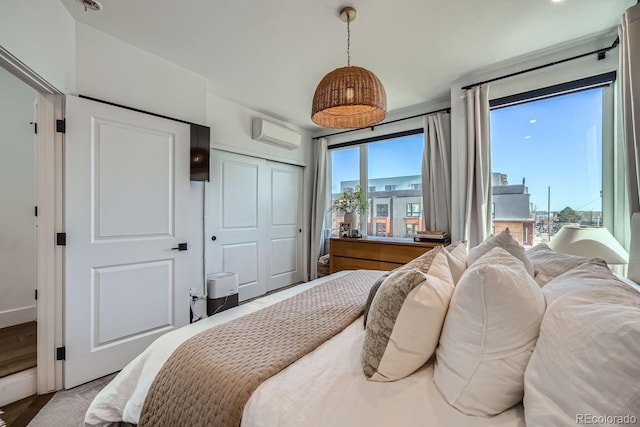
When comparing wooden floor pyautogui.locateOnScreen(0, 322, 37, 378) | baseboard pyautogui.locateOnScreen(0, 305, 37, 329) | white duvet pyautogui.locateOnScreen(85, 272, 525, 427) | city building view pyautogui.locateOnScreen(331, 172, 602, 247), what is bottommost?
wooden floor pyautogui.locateOnScreen(0, 322, 37, 378)

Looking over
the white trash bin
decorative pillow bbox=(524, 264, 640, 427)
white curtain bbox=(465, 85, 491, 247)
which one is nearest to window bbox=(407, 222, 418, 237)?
white curtain bbox=(465, 85, 491, 247)

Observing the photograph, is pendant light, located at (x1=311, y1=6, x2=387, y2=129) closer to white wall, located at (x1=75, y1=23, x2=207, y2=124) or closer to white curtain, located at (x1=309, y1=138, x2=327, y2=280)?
white wall, located at (x1=75, y1=23, x2=207, y2=124)

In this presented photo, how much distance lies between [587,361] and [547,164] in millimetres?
2636

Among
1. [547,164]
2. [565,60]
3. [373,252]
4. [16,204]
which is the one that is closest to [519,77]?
[565,60]

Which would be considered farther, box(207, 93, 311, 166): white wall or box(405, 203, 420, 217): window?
box(405, 203, 420, 217): window

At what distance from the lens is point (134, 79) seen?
2176 millimetres

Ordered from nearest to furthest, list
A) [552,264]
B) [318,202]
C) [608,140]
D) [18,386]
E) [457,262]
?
[552,264], [457,262], [18,386], [608,140], [318,202]

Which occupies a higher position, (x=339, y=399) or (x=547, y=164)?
(x=547, y=164)

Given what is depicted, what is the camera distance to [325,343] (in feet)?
3.65

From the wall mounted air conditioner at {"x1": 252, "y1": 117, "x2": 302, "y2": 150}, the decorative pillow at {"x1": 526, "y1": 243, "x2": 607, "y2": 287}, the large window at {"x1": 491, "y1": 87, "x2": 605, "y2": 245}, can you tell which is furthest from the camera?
the wall mounted air conditioner at {"x1": 252, "y1": 117, "x2": 302, "y2": 150}

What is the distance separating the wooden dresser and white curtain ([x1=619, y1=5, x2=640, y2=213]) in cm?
149

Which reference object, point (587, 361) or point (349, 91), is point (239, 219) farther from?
point (587, 361)

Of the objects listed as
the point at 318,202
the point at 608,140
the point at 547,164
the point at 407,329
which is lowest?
the point at 407,329

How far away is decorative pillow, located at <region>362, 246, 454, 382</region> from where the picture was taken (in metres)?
0.87
